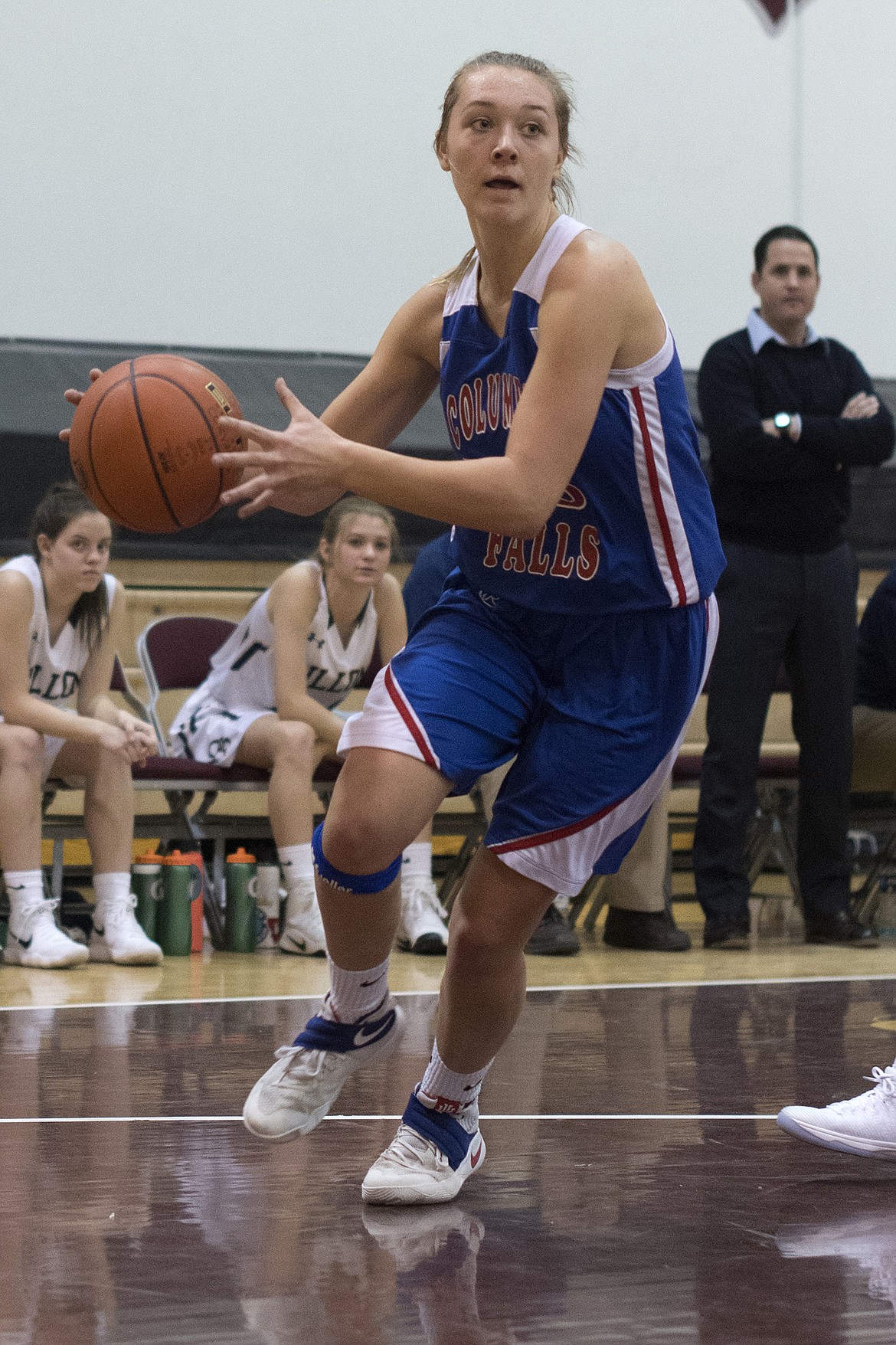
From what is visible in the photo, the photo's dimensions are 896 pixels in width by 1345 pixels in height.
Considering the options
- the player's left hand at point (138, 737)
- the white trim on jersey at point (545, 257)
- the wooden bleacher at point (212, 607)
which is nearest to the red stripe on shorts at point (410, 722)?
the white trim on jersey at point (545, 257)

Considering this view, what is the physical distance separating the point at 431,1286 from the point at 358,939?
21.3 inches

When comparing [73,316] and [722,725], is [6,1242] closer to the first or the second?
[722,725]

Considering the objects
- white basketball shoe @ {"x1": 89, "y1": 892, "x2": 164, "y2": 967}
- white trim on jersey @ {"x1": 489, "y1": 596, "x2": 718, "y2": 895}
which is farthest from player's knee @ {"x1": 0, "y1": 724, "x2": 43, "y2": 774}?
white trim on jersey @ {"x1": 489, "y1": 596, "x2": 718, "y2": 895}

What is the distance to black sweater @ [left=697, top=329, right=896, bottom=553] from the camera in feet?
15.8

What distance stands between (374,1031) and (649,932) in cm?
293

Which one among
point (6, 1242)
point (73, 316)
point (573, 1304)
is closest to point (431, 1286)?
point (573, 1304)

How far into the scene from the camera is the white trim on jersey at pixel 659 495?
211cm

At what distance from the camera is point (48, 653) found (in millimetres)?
4777

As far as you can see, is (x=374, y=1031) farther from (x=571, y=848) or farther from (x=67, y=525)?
(x=67, y=525)

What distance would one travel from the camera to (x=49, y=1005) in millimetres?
3719

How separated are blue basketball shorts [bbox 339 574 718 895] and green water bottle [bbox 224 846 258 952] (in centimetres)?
295

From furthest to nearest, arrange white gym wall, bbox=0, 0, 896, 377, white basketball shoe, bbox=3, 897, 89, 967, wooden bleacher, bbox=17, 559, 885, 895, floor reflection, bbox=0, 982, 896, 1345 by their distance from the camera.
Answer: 1. white gym wall, bbox=0, 0, 896, 377
2. wooden bleacher, bbox=17, 559, 885, 895
3. white basketball shoe, bbox=3, 897, 89, 967
4. floor reflection, bbox=0, 982, 896, 1345

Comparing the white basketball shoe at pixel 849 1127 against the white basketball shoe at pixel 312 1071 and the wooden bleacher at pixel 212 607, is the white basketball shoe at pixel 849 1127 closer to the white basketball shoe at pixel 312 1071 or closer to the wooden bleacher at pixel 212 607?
the white basketball shoe at pixel 312 1071

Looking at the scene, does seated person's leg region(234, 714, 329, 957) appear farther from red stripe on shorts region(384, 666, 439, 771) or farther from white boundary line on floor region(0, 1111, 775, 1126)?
red stripe on shorts region(384, 666, 439, 771)
